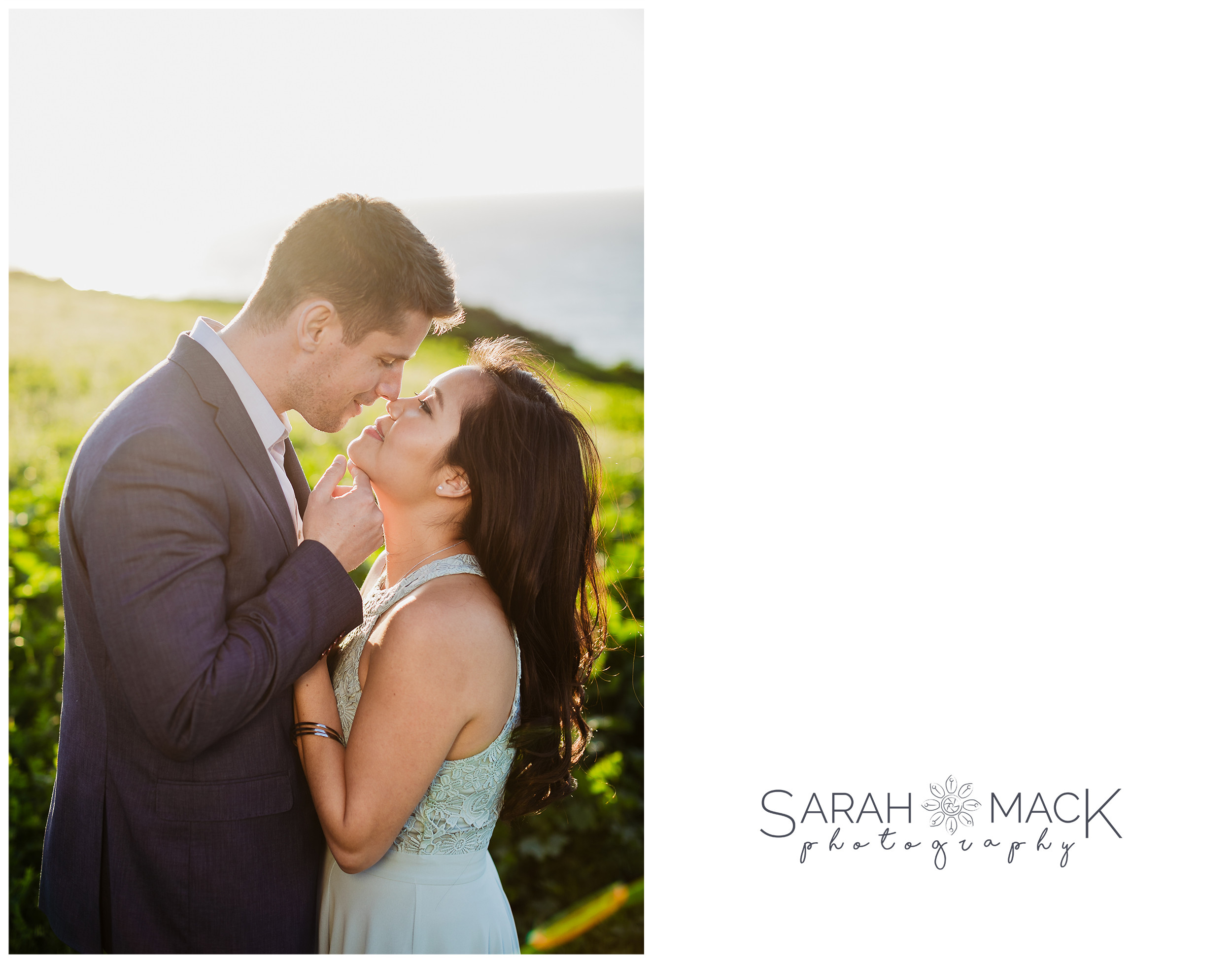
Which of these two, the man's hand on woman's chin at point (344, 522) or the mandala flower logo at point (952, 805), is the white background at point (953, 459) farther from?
the man's hand on woman's chin at point (344, 522)

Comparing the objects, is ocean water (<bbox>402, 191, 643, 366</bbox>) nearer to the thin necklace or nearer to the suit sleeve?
the thin necklace

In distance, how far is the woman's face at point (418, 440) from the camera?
1905 millimetres

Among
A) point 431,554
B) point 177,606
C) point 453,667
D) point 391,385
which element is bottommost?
point 453,667

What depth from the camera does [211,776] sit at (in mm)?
1699

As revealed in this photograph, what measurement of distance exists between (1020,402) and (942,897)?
54.3 inches

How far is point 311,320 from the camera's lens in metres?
1.87

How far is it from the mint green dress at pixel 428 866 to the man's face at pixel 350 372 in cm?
44

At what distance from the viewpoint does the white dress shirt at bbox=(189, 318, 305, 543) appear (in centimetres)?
178

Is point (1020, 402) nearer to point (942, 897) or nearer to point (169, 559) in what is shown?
point (942, 897)

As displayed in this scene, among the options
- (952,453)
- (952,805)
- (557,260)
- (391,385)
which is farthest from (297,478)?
(557,260)

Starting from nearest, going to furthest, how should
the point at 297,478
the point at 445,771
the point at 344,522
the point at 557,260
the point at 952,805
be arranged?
the point at 344,522, the point at 445,771, the point at 297,478, the point at 952,805, the point at 557,260

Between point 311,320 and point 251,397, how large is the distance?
216 millimetres

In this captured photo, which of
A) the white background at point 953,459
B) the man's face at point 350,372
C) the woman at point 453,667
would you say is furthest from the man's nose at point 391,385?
the white background at point 953,459

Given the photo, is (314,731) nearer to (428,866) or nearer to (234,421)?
(428,866)
